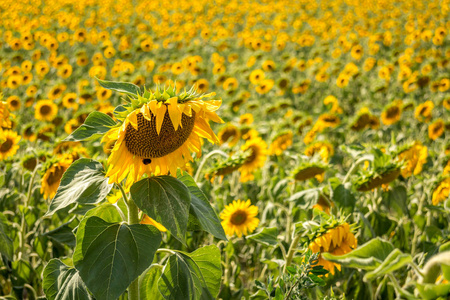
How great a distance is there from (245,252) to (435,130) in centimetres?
206

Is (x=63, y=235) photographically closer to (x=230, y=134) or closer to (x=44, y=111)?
(x=230, y=134)

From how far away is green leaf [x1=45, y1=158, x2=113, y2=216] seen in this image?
981mm

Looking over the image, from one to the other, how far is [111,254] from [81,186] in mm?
190

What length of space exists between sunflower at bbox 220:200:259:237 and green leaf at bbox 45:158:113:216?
1.13 metres

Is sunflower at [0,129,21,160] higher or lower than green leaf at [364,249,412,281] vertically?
lower

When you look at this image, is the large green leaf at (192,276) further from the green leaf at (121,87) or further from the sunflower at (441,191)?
the sunflower at (441,191)

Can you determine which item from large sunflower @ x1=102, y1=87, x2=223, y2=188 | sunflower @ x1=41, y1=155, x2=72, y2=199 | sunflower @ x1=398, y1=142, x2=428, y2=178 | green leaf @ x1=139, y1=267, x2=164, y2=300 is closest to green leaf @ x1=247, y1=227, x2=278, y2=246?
green leaf @ x1=139, y1=267, x2=164, y2=300

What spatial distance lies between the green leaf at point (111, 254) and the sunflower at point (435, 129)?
126 inches

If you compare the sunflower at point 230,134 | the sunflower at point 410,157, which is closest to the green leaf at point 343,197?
the sunflower at point 410,157

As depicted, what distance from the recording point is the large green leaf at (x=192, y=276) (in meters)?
1.07

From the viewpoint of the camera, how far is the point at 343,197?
1.73m

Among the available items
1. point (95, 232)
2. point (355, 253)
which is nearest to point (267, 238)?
point (95, 232)

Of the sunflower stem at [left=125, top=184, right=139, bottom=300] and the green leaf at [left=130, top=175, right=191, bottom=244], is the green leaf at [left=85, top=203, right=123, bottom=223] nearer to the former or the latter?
the sunflower stem at [left=125, top=184, right=139, bottom=300]

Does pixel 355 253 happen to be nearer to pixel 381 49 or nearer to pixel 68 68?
pixel 68 68
